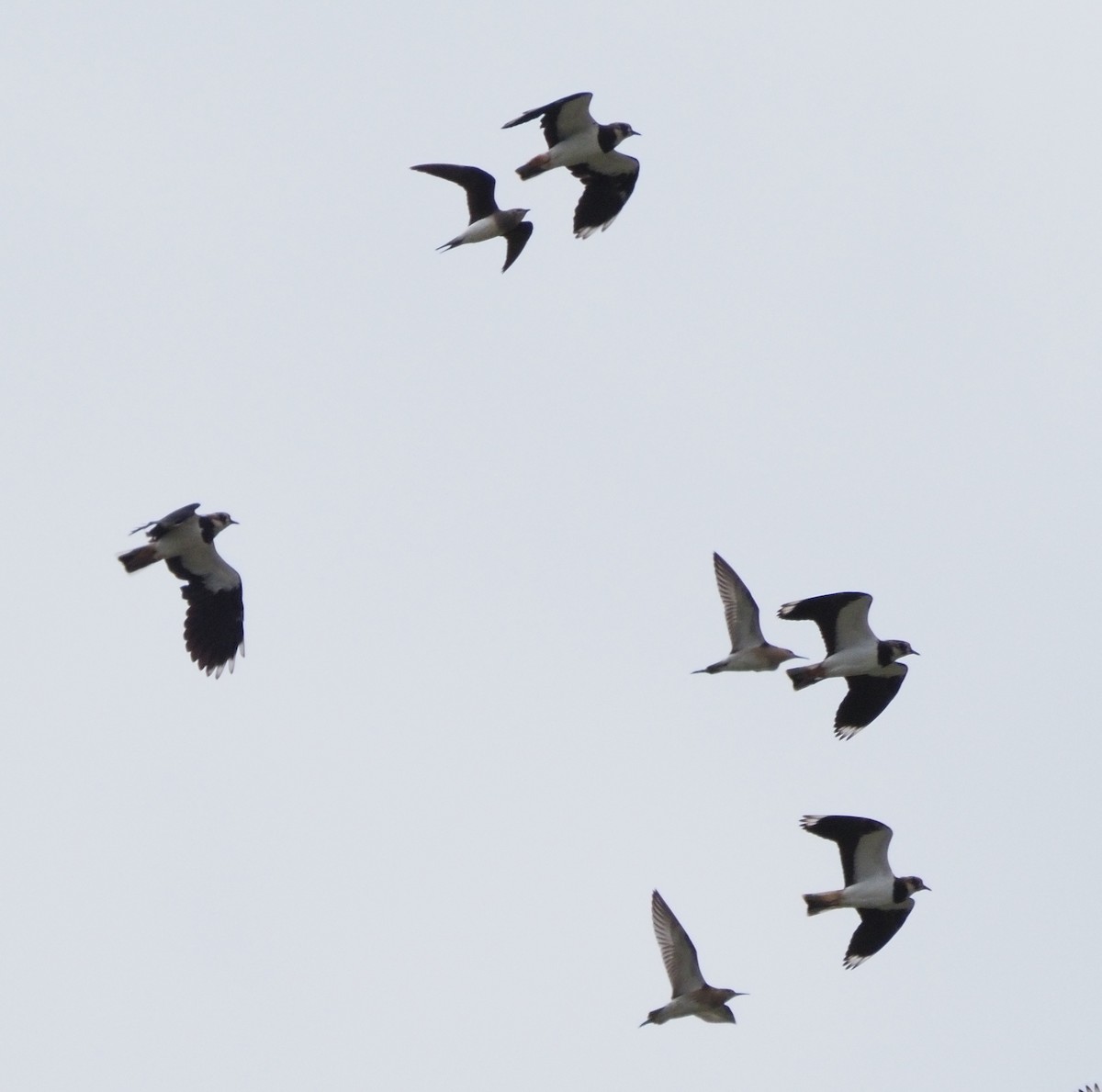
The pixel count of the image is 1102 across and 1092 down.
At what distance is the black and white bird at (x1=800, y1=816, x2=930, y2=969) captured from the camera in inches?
938

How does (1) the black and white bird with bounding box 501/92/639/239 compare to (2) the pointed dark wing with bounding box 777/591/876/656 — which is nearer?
(2) the pointed dark wing with bounding box 777/591/876/656

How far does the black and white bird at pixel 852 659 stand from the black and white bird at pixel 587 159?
5.71 meters

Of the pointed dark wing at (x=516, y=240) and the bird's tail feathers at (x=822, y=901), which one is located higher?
the pointed dark wing at (x=516, y=240)

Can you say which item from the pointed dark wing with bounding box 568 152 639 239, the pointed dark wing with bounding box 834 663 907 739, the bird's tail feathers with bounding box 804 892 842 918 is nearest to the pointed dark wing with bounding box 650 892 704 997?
the bird's tail feathers with bounding box 804 892 842 918

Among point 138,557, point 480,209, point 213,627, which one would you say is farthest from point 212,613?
point 480,209

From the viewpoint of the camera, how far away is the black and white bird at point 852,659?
2469 centimetres

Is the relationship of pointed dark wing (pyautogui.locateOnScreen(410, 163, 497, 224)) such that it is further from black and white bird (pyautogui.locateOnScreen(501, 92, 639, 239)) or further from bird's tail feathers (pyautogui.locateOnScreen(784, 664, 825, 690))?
bird's tail feathers (pyautogui.locateOnScreen(784, 664, 825, 690))

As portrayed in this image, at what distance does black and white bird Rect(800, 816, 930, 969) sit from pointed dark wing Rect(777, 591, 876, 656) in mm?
2075

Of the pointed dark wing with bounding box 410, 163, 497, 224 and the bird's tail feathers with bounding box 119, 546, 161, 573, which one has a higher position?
the pointed dark wing with bounding box 410, 163, 497, 224

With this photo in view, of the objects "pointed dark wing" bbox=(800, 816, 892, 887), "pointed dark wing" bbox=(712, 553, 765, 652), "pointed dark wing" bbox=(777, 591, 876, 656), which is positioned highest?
"pointed dark wing" bbox=(712, 553, 765, 652)

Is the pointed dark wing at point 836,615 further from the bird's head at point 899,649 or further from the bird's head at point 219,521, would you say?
the bird's head at point 219,521

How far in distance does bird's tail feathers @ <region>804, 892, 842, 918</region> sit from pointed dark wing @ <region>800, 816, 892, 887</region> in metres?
0.38

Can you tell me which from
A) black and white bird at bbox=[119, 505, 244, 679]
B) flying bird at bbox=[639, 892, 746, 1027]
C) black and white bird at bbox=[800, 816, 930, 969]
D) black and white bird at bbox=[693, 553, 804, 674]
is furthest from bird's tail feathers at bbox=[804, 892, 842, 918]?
black and white bird at bbox=[119, 505, 244, 679]

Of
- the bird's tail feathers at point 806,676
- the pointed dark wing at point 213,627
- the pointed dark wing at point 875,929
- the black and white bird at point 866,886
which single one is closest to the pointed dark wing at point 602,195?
the bird's tail feathers at point 806,676
